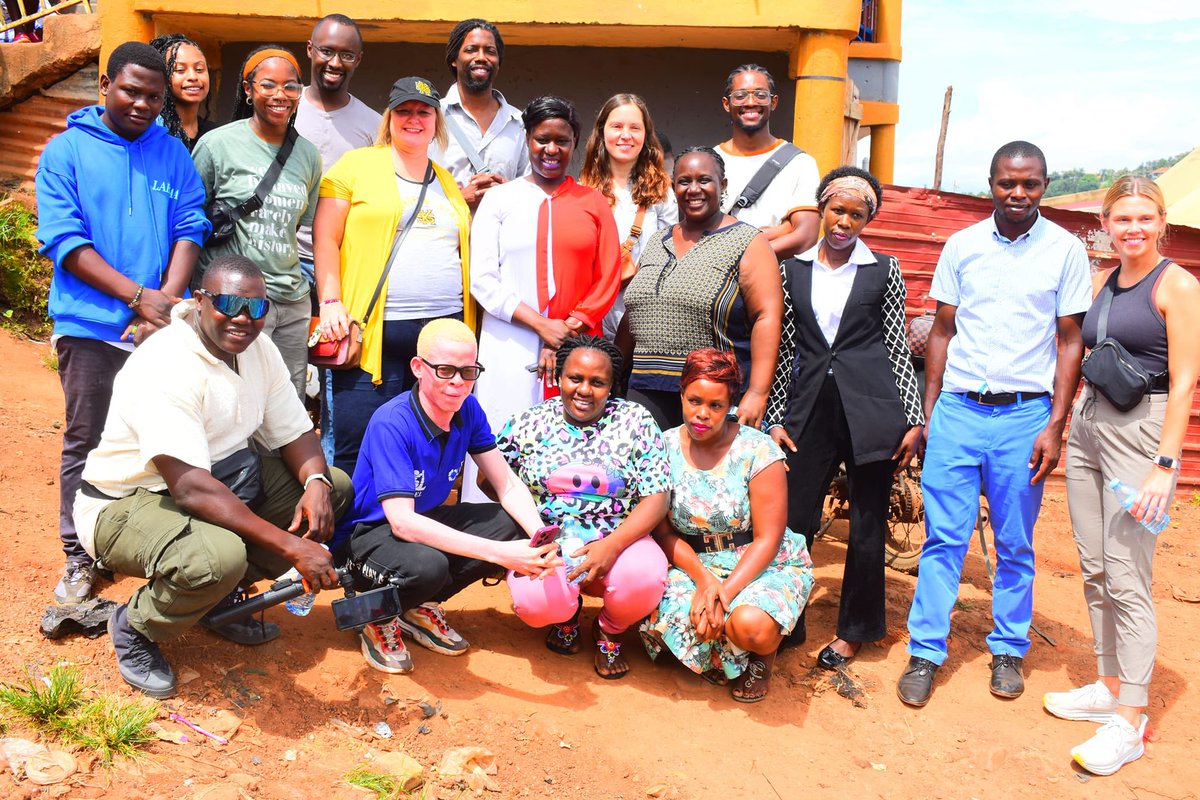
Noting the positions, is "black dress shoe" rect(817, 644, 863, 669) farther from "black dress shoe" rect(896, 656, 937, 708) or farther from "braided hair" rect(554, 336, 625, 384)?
"braided hair" rect(554, 336, 625, 384)

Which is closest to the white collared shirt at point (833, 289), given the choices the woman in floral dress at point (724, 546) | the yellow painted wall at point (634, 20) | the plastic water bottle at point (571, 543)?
the woman in floral dress at point (724, 546)

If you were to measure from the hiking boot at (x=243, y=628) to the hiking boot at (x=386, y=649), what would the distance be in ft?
1.30

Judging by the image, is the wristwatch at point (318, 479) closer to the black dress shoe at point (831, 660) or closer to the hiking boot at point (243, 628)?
the hiking boot at point (243, 628)

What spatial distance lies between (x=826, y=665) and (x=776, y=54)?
16.0ft

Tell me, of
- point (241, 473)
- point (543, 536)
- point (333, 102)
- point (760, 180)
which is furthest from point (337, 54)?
point (543, 536)

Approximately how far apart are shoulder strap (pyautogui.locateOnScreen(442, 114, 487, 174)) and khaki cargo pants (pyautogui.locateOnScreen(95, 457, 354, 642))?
2.22 meters

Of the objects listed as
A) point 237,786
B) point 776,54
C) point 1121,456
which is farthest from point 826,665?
point 776,54

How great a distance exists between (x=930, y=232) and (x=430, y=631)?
591 centimetres

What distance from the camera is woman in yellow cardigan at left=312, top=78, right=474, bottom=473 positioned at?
4250mm

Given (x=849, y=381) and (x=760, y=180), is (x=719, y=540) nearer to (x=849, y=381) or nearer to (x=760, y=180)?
(x=849, y=381)

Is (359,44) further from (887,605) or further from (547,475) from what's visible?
(887,605)

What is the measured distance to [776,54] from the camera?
7.46 metres

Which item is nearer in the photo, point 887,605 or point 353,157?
point 353,157

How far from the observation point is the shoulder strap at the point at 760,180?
15.1 ft
